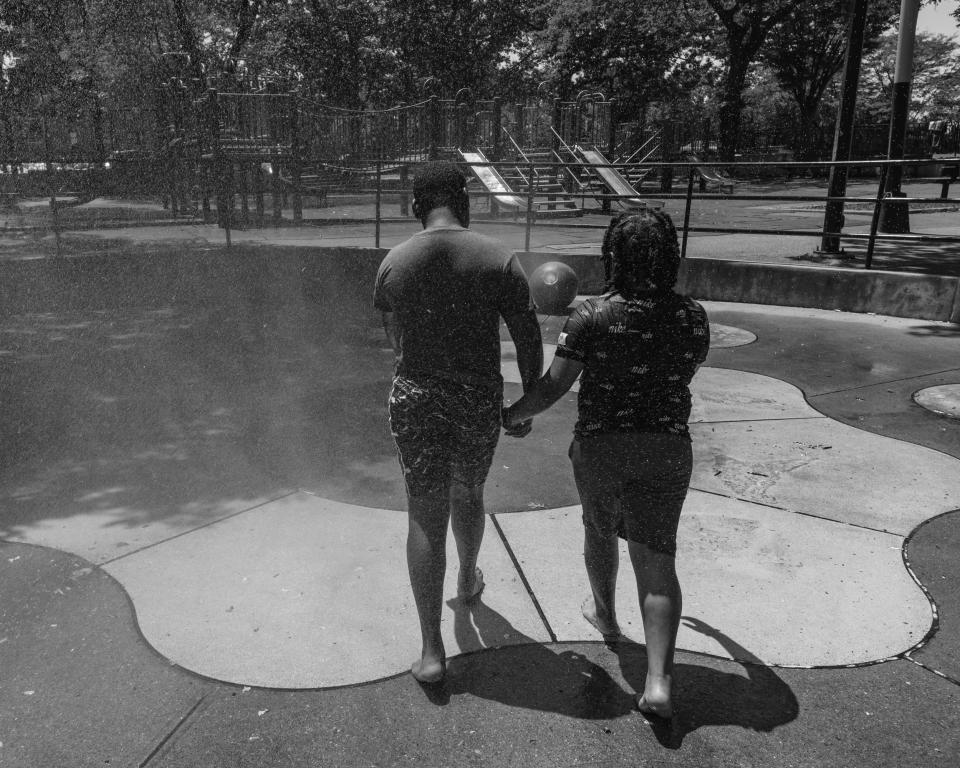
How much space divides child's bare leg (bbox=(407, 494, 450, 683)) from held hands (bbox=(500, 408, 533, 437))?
31 centimetres

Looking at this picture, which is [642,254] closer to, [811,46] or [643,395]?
[643,395]

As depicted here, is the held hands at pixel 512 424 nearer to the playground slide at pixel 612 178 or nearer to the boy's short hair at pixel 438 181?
the boy's short hair at pixel 438 181

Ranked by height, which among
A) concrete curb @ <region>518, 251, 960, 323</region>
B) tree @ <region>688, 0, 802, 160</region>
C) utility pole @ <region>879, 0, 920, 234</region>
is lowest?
concrete curb @ <region>518, 251, 960, 323</region>

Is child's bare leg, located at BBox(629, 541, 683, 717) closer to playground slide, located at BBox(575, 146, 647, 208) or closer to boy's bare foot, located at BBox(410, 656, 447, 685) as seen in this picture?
boy's bare foot, located at BBox(410, 656, 447, 685)

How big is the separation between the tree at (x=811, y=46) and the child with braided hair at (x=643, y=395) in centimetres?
3610

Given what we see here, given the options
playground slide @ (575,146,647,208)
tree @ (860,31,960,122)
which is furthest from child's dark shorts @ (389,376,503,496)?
tree @ (860,31,960,122)

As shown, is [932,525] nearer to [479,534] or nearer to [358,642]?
[479,534]

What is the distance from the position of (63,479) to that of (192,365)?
2.50 meters

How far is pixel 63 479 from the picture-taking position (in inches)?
178

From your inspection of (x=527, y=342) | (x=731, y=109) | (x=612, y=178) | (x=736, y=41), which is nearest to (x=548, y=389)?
(x=527, y=342)

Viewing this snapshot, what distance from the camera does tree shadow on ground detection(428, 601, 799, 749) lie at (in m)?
2.64

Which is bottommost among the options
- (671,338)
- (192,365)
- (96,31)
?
(192,365)

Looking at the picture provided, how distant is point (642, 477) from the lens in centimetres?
256

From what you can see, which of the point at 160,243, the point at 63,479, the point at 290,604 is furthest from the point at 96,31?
the point at 290,604
